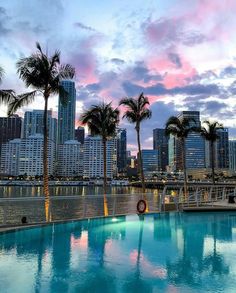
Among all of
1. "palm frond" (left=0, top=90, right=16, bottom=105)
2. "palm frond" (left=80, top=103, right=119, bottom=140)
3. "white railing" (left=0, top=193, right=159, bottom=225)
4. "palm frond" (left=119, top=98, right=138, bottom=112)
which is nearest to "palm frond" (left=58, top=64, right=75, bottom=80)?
"palm frond" (left=0, top=90, right=16, bottom=105)

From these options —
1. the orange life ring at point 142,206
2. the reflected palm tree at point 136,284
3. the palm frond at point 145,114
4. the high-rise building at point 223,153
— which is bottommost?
the reflected palm tree at point 136,284

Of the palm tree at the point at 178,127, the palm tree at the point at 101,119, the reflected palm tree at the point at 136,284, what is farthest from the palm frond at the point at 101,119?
the reflected palm tree at the point at 136,284

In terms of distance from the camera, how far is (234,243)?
1264cm

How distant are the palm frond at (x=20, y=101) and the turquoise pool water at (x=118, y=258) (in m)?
5.90

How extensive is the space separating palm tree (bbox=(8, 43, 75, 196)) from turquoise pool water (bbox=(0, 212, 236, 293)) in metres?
4.08

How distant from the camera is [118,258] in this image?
9938 millimetres

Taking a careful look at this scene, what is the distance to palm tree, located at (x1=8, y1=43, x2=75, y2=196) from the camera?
15.6m

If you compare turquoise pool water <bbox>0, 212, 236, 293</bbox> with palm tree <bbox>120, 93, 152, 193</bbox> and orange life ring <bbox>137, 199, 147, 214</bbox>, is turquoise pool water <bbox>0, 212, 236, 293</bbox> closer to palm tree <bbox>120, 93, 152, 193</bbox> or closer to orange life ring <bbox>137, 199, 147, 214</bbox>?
orange life ring <bbox>137, 199, 147, 214</bbox>

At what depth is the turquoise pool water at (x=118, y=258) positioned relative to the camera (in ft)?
24.4

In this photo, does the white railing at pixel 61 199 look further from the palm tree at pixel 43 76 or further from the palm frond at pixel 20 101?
the palm frond at pixel 20 101

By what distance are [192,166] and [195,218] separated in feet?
570

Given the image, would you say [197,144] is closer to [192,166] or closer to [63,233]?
[192,166]

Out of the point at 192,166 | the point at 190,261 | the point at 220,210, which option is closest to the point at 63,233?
the point at 190,261

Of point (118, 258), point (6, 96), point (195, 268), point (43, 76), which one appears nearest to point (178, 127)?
point (43, 76)
